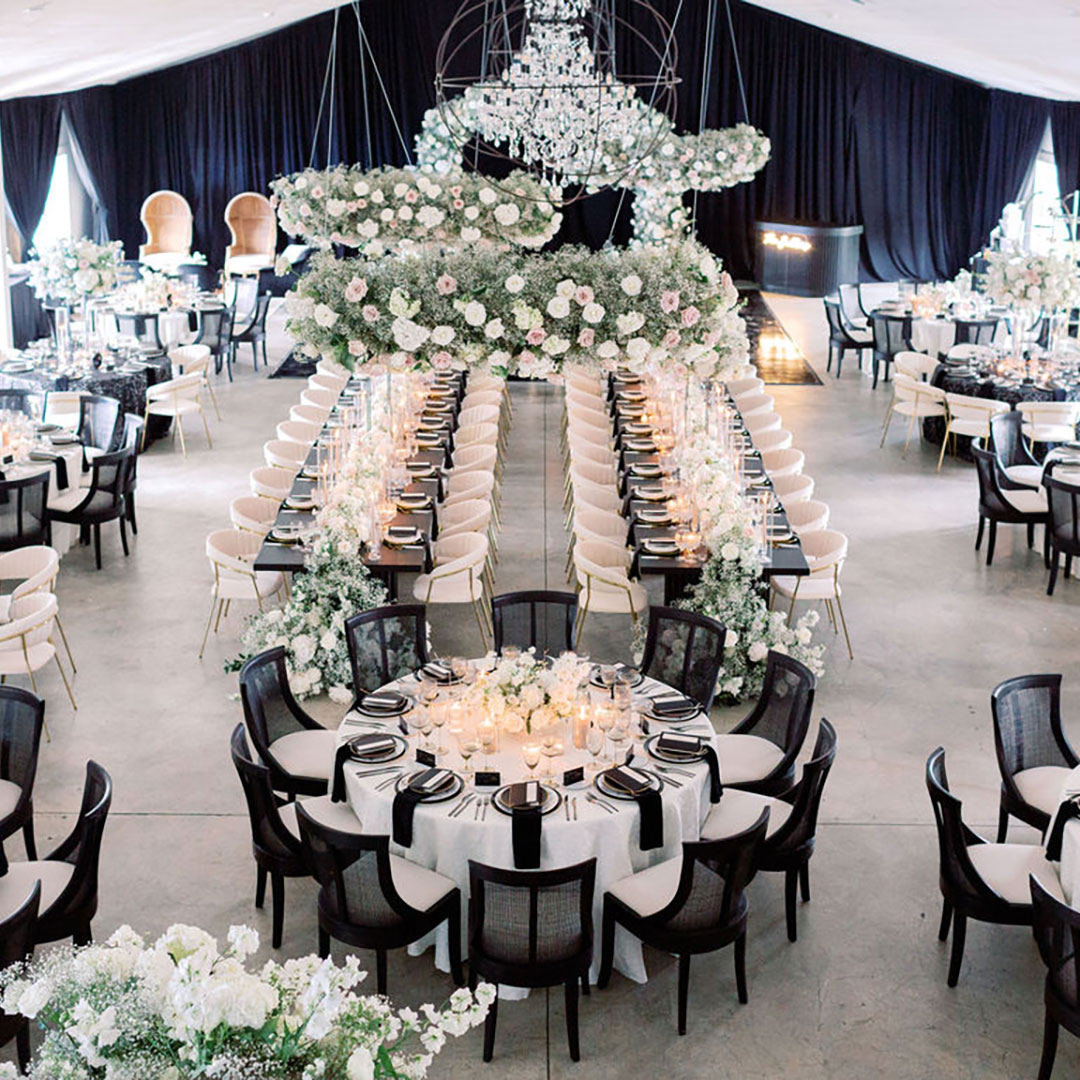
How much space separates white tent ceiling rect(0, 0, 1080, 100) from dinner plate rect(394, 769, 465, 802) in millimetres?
6503

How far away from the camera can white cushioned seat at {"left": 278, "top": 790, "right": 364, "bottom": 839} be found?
6.64m

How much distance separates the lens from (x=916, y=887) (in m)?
7.11

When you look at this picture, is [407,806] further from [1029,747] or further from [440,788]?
[1029,747]

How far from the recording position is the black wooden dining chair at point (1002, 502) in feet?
37.7

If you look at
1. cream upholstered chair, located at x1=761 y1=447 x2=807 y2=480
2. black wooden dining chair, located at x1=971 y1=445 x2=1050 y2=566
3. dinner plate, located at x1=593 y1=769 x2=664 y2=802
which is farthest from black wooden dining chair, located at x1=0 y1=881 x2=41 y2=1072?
black wooden dining chair, located at x1=971 y1=445 x2=1050 y2=566

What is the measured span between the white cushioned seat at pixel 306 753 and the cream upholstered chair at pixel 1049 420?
25.8 feet

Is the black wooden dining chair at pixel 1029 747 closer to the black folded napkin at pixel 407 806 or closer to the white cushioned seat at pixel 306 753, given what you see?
the black folded napkin at pixel 407 806

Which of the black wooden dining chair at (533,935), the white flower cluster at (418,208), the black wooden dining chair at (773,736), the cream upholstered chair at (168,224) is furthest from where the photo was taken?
the cream upholstered chair at (168,224)

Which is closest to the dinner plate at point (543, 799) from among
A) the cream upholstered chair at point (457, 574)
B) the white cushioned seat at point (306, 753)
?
the white cushioned seat at point (306, 753)

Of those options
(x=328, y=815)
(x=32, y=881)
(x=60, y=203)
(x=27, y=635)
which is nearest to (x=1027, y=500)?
(x=328, y=815)

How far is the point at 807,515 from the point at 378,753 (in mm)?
4815

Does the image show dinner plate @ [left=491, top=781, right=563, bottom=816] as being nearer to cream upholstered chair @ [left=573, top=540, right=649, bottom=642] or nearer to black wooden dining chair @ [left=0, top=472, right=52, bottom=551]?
cream upholstered chair @ [left=573, top=540, right=649, bottom=642]

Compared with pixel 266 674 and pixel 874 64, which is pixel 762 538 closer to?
pixel 266 674

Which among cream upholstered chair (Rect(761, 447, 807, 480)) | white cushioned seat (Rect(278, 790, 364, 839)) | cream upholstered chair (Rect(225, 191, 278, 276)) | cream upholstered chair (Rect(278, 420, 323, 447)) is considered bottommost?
white cushioned seat (Rect(278, 790, 364, 839))
